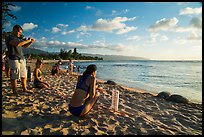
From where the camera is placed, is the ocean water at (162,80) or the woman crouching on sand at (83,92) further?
the ocean water at (162,80)

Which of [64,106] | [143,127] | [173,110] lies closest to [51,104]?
[64,106]

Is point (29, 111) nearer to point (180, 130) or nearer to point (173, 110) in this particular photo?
point (180, 130)

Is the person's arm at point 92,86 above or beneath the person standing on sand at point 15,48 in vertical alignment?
beneath

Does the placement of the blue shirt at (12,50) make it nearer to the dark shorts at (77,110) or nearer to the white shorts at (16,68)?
the white shorts at (16,68)

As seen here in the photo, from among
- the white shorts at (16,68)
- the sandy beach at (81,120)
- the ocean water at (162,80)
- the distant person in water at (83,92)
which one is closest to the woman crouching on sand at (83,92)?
the distant person in water at (83,92)

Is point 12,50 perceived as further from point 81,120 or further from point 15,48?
point 81,120

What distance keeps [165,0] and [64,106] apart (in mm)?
3655

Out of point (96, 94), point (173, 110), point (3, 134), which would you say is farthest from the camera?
point (173, 110)

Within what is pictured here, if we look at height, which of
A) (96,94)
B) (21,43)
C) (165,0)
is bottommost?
(96,94)

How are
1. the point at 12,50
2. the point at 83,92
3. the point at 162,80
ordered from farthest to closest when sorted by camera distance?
the point at 162,80 < the point at 12,50 < the point at 83,92

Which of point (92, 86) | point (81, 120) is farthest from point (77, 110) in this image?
point (92, 86)

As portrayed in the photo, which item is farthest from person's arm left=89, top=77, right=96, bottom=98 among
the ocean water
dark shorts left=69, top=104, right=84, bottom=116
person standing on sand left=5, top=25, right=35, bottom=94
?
the ocean water

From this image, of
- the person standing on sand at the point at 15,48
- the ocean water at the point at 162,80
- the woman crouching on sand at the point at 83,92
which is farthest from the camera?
the ocean water at the point at 162,80

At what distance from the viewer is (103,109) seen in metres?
4.76
